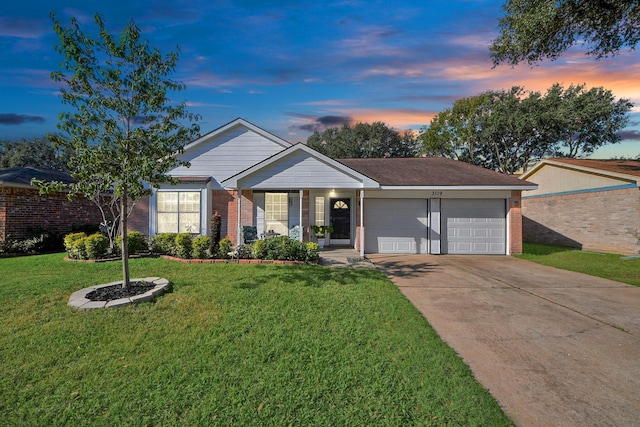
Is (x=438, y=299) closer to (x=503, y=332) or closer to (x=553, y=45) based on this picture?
(x=503, y=332)

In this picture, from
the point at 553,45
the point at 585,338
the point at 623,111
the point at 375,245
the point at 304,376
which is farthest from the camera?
the point at 623,111

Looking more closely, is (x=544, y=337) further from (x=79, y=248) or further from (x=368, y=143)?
(x=368, y=143)

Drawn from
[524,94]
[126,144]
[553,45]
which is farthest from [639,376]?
[524,94]

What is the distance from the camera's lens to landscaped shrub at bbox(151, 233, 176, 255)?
9.68 meters

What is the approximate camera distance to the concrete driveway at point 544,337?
2848 mm

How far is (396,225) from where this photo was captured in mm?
12391

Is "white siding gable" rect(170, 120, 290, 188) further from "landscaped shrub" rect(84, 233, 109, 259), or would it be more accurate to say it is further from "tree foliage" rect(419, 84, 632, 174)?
"tree foliage" rect(419, 84, 632, 174)

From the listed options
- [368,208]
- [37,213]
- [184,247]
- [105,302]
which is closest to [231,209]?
[184,247]

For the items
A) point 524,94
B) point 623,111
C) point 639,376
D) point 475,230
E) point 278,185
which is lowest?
point 639,376

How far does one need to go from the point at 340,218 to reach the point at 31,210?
12.3m

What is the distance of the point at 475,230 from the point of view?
40.5ft

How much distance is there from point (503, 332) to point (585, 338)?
3.67ft

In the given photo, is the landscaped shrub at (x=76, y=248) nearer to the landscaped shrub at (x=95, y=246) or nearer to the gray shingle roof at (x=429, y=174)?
the landscaped shrub at (x=95, y=246)

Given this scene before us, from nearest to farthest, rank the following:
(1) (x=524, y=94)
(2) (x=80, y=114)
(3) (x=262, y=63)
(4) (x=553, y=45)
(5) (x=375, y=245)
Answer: (2) (x=80, y=114)
(4) (x=553, y=45)
(5) (x=375, y=245)
(3) (x=262, y=63)
(1) (x=524, y=94)
